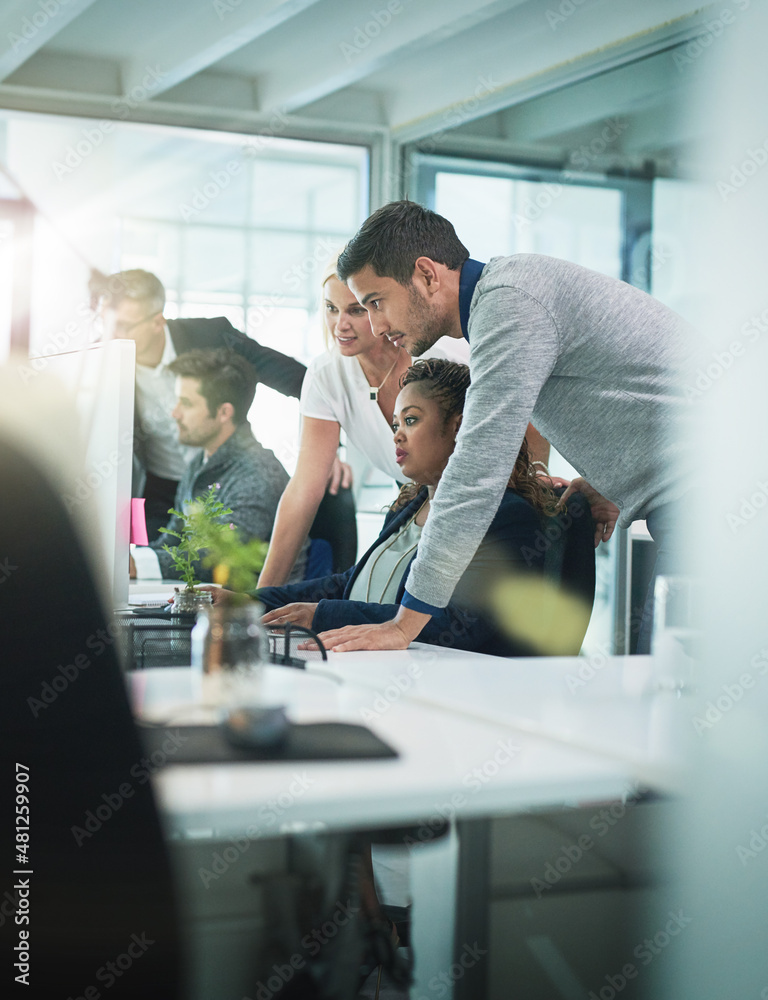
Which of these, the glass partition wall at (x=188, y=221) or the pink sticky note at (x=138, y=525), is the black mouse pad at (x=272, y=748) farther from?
the glass partition wall at (x=188, y=221)

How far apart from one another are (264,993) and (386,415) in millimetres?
1847

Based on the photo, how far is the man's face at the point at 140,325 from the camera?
4.09 m

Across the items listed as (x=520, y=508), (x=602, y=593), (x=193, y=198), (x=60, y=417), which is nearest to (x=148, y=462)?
(x=193, y=198)

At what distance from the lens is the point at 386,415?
9.43ft

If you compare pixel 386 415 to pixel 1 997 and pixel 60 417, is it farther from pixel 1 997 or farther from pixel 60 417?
pixel 1 997

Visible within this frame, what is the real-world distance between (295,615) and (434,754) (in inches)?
41.2

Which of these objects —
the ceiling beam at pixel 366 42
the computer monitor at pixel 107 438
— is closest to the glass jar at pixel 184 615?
the computer monitor at pixel 107 438

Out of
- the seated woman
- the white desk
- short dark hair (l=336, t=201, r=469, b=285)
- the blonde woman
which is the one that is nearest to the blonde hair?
the blonde woman

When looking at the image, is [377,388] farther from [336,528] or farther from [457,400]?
[457,400]

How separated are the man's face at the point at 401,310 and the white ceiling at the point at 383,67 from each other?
2.20m

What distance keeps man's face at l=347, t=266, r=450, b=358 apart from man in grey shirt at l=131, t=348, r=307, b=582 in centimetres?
112

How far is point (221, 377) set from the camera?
344 cm

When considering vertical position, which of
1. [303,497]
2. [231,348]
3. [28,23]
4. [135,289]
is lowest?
[303,497]

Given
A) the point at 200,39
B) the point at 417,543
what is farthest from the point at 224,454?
the point at 200,39
